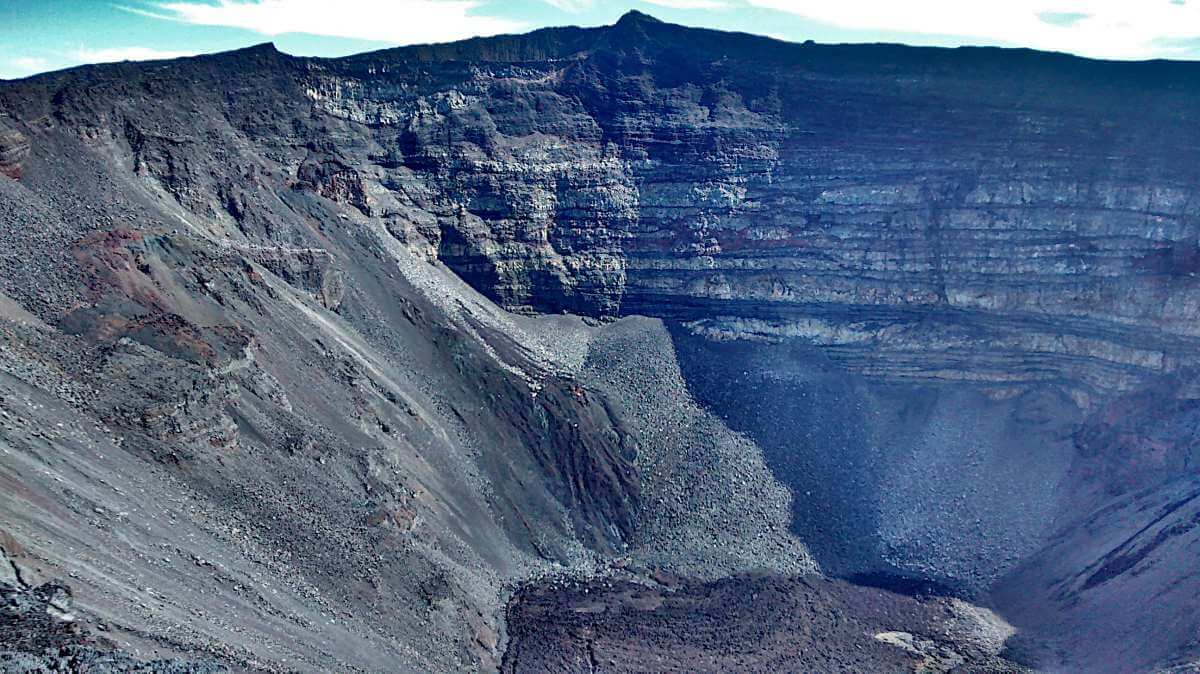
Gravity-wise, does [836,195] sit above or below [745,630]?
above

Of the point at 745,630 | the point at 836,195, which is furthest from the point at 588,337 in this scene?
the point at 745,630

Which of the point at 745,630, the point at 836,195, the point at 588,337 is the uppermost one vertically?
the point at 836,195

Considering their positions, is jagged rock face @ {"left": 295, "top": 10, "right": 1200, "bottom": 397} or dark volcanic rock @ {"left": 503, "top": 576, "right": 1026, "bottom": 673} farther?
jagged rock face @ {"left": 295, "top": 10, "right": 1200, "bottom": 397}

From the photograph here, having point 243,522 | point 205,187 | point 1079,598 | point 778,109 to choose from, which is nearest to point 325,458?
point 243,522

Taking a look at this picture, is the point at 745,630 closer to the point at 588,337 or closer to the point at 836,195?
the point at 588,337

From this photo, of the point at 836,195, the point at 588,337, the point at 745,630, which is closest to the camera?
the point at 745,630

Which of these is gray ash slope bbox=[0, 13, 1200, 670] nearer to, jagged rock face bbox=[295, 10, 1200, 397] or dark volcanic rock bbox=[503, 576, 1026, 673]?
jagged rock face bbox=[295, 10, 1200, 397]

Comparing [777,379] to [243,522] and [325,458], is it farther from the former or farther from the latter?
[243,522]

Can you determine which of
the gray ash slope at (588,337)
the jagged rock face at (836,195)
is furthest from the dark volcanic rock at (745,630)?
the jagged rock face at (836,195)

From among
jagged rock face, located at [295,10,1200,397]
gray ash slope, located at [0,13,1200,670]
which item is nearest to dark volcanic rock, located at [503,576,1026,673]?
gray ash slope, located at [0,13,1200,670]
